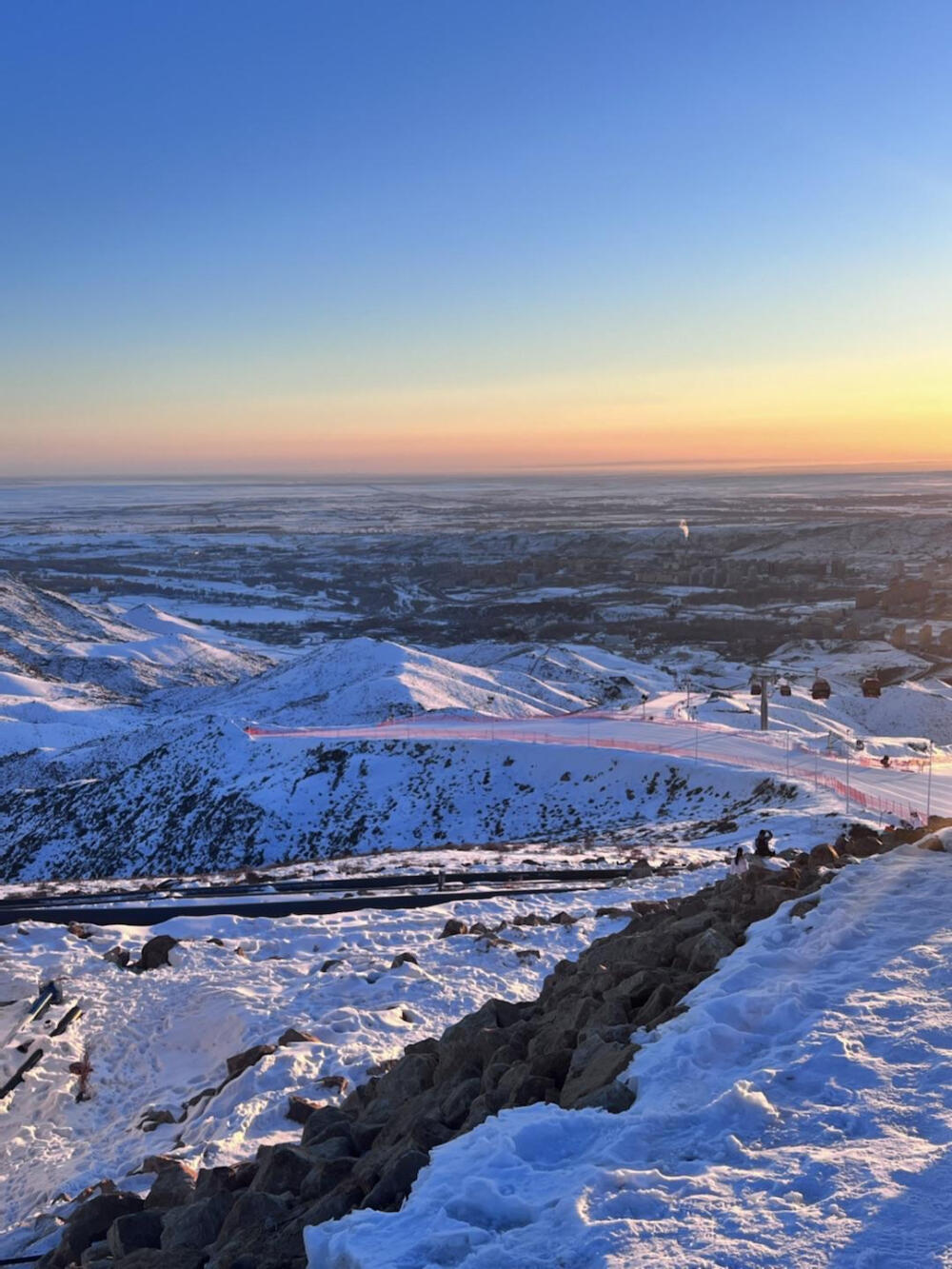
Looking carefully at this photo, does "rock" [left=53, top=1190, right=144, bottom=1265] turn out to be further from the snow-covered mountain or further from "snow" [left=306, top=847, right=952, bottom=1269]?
the snow-covered mountain

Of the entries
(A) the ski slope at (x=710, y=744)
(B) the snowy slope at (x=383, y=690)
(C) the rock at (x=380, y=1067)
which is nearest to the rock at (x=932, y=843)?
(C) the rock at (x=380, y=1067)

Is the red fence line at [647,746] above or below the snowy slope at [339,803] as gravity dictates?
above

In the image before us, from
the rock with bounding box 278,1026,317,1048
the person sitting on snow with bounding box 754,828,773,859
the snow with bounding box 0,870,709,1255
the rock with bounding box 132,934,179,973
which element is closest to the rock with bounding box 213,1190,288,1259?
the snow with bounding box 0,870,709,1255

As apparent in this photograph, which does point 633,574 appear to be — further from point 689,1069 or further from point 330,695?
point 689,1069

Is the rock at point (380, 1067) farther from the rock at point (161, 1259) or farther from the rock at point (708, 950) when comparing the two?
the rock at point (161, 1259)

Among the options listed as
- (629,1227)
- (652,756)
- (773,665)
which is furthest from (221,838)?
(773,665)

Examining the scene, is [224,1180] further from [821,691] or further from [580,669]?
[580,669]
